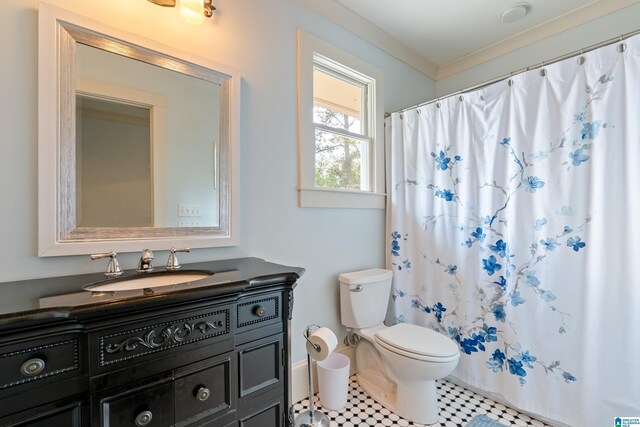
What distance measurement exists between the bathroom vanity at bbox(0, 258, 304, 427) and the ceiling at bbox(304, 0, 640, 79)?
1.85 metres

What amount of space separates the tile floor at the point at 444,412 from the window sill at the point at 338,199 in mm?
1203

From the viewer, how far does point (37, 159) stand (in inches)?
42.3

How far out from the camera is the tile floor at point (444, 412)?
164 centimetres

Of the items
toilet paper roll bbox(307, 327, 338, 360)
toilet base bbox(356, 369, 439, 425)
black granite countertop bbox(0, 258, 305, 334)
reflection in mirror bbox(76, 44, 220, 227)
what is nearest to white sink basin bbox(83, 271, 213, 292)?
black granite countertop bbox(0, 258, 305, 334)

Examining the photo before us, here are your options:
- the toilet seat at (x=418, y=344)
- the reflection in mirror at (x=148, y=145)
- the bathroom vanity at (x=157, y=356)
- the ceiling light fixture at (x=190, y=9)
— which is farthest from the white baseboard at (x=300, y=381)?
the ceiling light fixture at (x=190, y=9)

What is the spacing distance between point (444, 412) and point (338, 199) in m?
1.40

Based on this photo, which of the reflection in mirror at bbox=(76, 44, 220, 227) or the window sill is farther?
the window sill

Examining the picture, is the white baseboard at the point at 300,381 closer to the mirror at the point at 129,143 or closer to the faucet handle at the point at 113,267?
the mirror at the point at 129,143

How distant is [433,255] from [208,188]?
1543mm

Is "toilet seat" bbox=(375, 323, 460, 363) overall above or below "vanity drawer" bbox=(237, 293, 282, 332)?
below

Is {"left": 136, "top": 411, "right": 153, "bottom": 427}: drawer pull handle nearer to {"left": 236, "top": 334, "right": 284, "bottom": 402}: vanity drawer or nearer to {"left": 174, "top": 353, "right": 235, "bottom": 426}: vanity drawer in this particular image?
{"left": 174, "top": 353, "right": 235, "bottom": 426}: vanity drawer

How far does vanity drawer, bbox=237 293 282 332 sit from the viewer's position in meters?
1.09

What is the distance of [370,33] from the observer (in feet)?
7.27

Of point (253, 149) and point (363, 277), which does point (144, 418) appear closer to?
point (253, 149)
